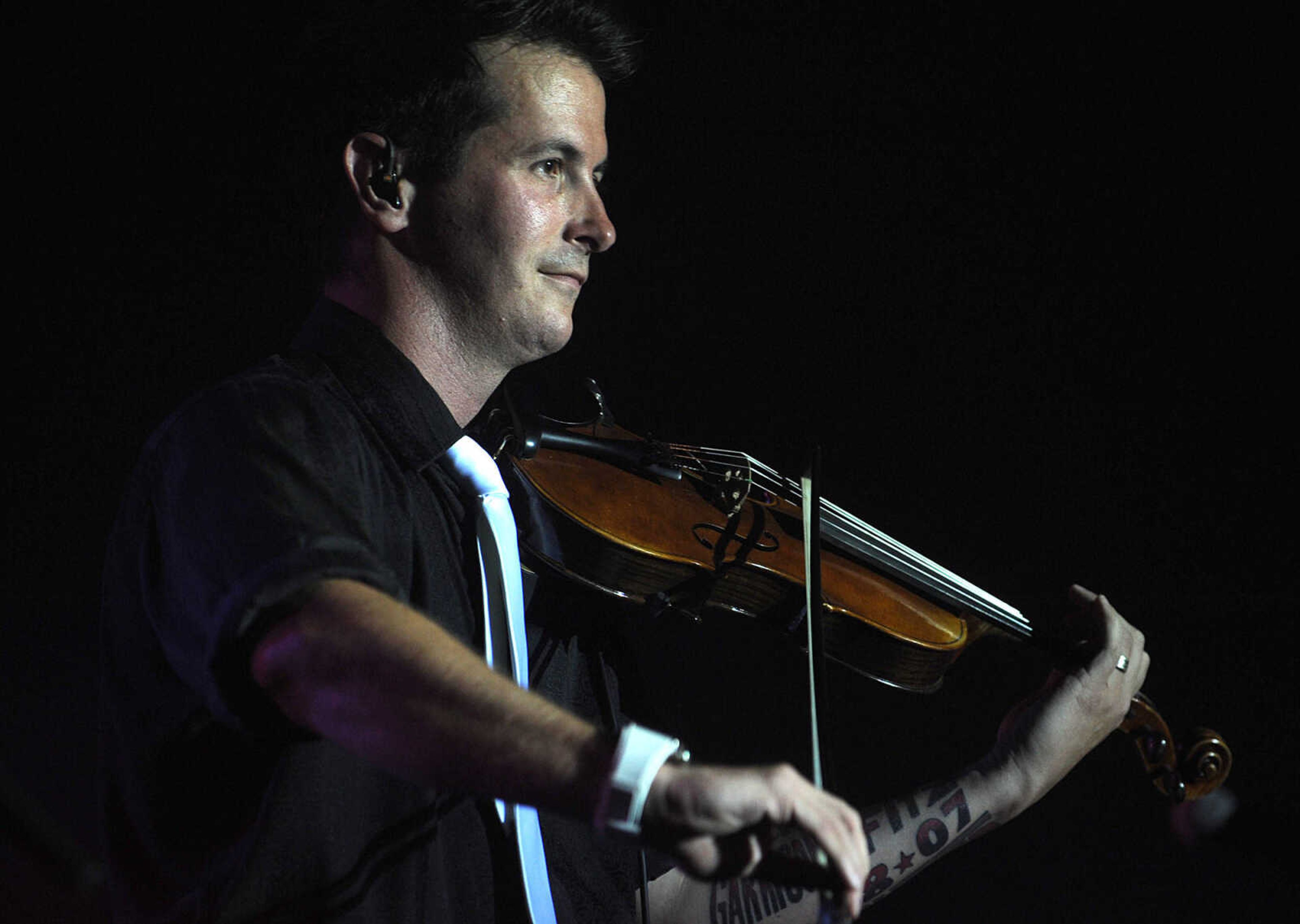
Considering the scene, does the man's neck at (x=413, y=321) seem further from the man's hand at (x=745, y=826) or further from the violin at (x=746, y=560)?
the man's hand at (x=745, y=826)

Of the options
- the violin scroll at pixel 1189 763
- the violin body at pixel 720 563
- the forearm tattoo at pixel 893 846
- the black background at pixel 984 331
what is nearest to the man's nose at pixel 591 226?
the violin body at pixel 720 563

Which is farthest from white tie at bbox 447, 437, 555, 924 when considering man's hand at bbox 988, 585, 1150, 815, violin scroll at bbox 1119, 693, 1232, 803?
violin scroll at bbox 1119, 693, 1232, 803

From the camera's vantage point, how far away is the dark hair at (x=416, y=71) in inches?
59.6

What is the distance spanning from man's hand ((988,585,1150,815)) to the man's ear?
1.17 metres

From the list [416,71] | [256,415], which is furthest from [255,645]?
[416,71]

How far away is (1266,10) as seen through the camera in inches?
84.7

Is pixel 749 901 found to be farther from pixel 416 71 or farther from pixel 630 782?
pixel 416 71

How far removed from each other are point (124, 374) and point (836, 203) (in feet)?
4.60

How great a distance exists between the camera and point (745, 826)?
0.77 meters

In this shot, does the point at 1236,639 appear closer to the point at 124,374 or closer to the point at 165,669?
the point at 165,669

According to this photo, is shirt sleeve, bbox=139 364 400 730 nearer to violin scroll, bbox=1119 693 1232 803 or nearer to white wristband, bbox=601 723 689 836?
white wristband, bbox=601 723 689 836

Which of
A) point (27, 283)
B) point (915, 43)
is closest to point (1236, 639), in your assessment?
point (915, 43)

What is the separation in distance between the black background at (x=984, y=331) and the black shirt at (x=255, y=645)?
0.87 metres

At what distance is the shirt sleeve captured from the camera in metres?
0.91
